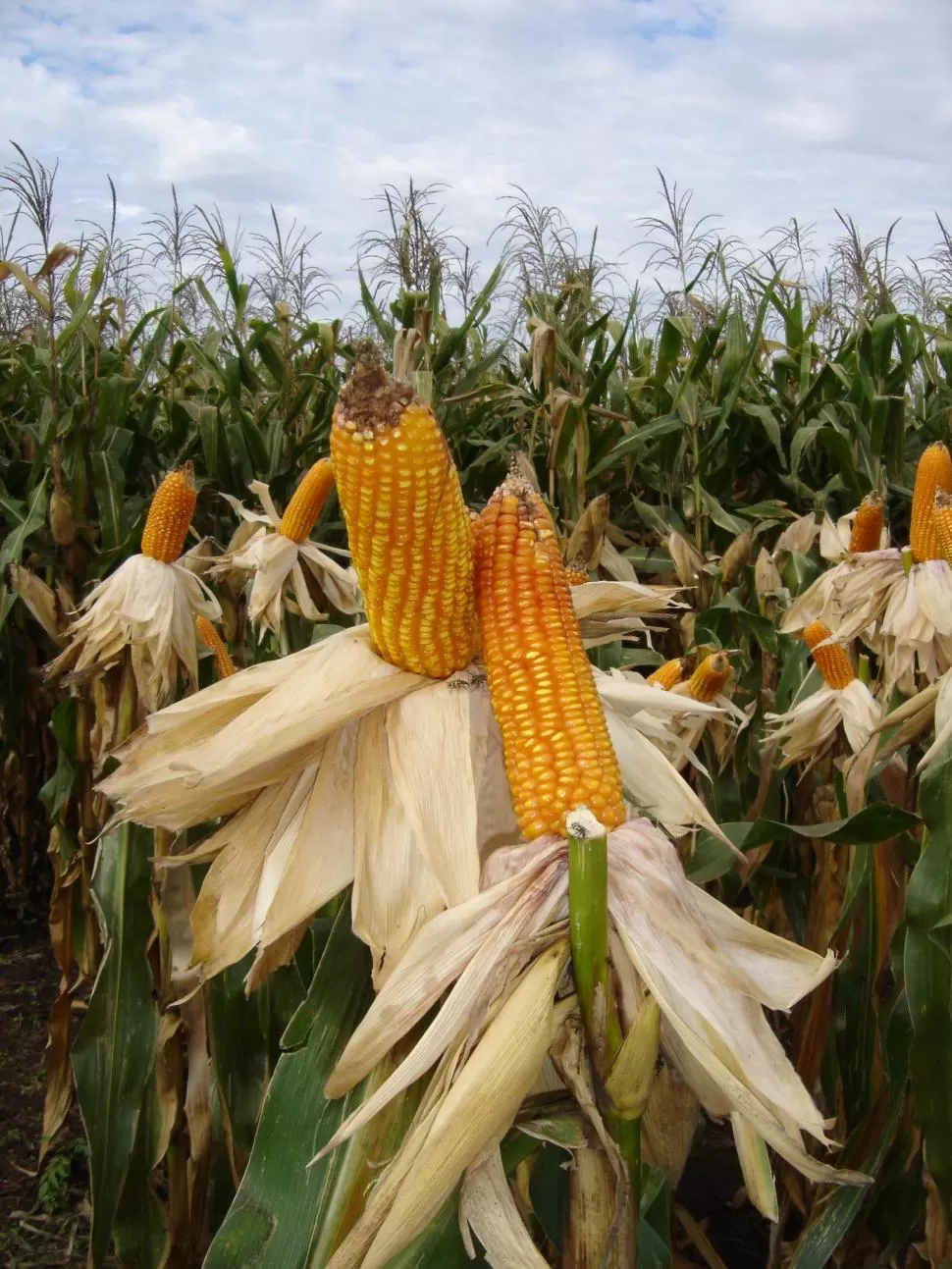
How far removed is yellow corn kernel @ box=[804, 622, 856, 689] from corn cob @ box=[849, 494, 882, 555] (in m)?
0.67

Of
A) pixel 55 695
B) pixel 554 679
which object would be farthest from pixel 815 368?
pixel 554 679

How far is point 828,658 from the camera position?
2.87 meters

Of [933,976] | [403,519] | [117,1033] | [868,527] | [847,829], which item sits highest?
[403,519]

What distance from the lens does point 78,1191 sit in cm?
361

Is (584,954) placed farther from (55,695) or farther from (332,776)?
(55,695)

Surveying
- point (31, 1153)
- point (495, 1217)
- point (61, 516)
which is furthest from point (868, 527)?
point (31, 1153)

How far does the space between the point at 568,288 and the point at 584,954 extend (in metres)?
4.53

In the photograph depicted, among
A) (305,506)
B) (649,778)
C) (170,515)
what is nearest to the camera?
(649,778)

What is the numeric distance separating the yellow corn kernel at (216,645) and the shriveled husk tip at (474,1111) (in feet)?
6.19

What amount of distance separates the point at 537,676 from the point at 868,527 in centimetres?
266

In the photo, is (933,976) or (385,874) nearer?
(385,874)

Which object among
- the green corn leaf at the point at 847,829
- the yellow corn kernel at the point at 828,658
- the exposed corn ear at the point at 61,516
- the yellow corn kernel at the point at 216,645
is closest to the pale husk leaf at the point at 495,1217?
the green corn leaf at the point at 847,829

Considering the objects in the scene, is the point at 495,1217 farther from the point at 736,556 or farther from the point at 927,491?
the point at 736,556

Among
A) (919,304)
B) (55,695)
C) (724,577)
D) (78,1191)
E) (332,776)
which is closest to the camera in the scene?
(332,776)
